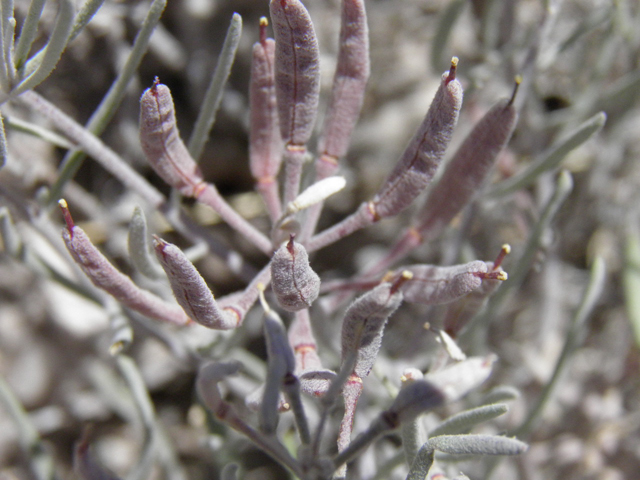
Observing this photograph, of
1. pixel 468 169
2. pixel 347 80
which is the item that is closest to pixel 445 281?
pixel 468 169

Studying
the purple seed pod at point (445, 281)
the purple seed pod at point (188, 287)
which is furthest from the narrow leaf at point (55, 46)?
the purple seed pod at point (445, 281)

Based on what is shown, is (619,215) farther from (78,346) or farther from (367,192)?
(78,346)

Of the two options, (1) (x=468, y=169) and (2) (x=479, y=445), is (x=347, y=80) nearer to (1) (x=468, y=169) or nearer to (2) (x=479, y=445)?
(1) (x=468, y=169)

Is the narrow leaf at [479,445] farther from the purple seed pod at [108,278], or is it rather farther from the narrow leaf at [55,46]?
the narrow leaf at [55,46]

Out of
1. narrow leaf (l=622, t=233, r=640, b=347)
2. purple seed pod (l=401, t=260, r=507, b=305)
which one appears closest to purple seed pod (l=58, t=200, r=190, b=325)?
purple seed pod (l=401, t=260, r=507, b=305)

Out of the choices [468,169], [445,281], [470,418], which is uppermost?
[468,169]

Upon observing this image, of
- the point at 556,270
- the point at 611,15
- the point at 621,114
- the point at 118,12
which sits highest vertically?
the point at 611,15

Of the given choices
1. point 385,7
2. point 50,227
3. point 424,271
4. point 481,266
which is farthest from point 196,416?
point 385,7
